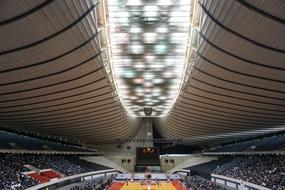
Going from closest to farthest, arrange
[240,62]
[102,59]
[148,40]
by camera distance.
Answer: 1. [240,62]
2. [102,59]
3. [148,40]

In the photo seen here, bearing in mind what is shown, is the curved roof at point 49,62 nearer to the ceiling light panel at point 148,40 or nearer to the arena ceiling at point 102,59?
the arena ceiling at point 102,59

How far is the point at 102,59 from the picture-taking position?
2870cm

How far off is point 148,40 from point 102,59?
15.0 feet

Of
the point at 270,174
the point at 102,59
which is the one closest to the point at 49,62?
the point at 102,59

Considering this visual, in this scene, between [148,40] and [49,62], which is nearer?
[49,62]

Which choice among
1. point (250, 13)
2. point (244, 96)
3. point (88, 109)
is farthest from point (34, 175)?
point (250, 13)

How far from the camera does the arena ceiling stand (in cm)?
1672

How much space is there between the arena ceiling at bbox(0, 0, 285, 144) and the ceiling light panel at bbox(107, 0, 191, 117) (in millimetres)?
1109

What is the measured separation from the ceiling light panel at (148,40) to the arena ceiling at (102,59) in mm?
1109

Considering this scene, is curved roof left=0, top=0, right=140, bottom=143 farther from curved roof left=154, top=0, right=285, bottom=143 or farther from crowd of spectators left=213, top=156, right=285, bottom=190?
crowd of spectators left=213, top=156, right=285, bottom=190

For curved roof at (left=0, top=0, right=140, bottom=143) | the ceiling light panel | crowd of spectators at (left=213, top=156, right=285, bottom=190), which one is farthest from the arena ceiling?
crowd of spectators at (left=213, top=156, right=285, bottom=190)

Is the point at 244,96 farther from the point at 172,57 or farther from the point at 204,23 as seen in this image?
the point at 204,23

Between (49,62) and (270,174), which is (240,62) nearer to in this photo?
(49,62)

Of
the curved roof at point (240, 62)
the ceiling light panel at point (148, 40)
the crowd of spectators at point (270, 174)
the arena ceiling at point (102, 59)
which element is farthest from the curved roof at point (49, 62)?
the crowd of spectators at point (270, 174)
